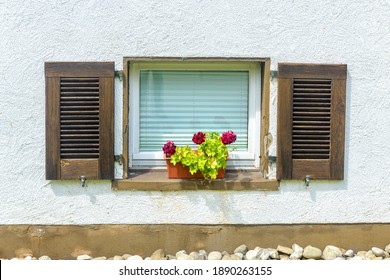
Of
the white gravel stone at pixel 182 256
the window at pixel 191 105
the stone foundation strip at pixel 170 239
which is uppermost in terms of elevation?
the window at pixel 191 105

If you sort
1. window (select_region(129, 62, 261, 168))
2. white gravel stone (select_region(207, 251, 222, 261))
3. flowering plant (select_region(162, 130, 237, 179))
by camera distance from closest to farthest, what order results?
1. flowering plant (select_region(162, 130, 237, 179))
2. white gravel stone (select_region(207, 251, 222, 261))
3. window (select_region(129, 62, 261, 168))

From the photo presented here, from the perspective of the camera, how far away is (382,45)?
448 cm

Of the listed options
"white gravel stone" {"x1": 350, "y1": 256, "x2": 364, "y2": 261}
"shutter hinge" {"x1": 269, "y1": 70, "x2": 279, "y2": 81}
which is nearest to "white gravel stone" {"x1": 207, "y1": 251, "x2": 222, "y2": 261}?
"white gravel stone" {"x1": 350, "y1": 256, "x2": 364, "y2": 261}

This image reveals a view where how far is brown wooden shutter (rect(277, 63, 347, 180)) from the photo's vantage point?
14.5 ft

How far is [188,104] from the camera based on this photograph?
15.4 ft

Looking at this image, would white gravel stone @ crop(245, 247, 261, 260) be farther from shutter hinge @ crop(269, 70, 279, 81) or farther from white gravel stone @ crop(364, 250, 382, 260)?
shutter hinge @ crop(269, 70, 279, 81)

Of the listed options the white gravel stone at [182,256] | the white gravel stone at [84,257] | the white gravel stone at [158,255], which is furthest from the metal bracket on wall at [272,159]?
the white gravel stone at [84,257]

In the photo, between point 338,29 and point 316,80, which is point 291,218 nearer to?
point 316,80

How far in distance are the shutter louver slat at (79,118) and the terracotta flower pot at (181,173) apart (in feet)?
1.98

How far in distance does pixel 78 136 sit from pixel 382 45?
2606 mm

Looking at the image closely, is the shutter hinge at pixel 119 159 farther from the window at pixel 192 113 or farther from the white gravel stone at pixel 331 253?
the white gravel stone at pixel 331 253

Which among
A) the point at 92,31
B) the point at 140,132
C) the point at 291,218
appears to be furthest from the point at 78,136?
the point at 291,218

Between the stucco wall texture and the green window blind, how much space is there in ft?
1.03

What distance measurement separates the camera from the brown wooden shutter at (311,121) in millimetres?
4411
